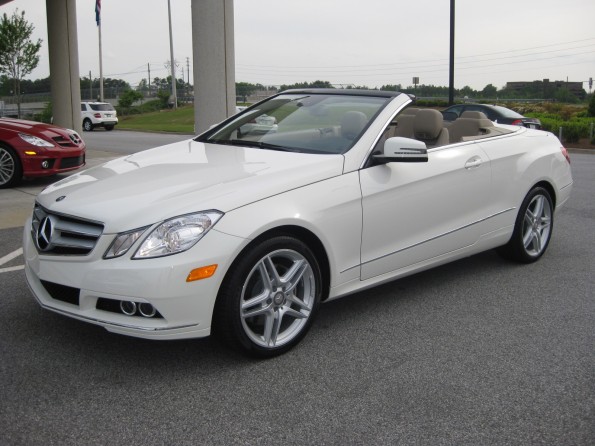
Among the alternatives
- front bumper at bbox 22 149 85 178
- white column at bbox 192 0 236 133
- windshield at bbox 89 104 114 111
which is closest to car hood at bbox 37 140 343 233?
front bumper at bbox 22 149 85 178

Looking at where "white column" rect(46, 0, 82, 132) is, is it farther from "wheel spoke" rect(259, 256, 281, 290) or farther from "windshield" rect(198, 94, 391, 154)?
"wheel spoke" rect(259, 256, 281, 290)

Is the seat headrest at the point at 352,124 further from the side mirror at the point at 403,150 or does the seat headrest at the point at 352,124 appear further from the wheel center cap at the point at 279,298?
the wheel center cap at the point at 279,298

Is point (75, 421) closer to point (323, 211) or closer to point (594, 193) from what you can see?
point (323, 211)

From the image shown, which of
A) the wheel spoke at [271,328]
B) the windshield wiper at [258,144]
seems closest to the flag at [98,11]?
the windshield wiper at [258,144]

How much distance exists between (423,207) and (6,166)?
7702mm

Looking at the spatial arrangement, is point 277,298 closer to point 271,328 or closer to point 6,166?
point 271,328

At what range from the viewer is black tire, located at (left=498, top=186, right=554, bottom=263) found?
5723mm

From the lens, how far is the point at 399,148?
14.1 feet

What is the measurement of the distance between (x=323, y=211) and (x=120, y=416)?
1.58 m

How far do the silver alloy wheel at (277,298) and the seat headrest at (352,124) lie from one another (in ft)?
3.43

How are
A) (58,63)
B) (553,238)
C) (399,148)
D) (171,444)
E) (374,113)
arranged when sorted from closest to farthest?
(171,444) → (399,148) → (374,113) → (553,238) → (58,63)

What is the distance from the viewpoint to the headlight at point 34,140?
10.3 meters

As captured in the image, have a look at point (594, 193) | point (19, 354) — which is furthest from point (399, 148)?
point (594, 193)

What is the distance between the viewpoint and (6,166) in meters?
10.3
